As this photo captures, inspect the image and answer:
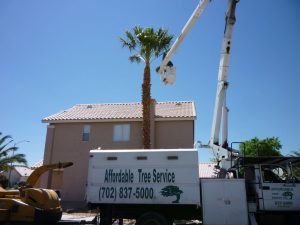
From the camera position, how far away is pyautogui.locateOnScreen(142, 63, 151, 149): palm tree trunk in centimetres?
2156

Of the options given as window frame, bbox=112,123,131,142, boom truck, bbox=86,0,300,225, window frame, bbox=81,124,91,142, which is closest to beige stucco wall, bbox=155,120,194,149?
window frame, bbox=112,123,131,142

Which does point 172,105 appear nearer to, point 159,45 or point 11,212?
point 159,45

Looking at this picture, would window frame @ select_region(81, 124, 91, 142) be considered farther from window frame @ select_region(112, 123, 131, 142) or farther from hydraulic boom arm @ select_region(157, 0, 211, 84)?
hydraulic boom arm @ select_region(157, 0, 211, 84)

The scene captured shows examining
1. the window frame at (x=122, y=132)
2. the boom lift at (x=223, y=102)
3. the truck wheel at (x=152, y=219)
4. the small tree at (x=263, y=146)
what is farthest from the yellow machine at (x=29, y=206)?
the small tree at (x=263, y=146)

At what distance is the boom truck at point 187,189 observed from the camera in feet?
33.7

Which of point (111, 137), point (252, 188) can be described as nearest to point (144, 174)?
point (252, 188)

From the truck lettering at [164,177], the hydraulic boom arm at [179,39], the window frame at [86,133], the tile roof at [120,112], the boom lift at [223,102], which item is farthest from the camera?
the window frame at [86,133]

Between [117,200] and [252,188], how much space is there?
4211mm

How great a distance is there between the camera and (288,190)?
34.4 ft

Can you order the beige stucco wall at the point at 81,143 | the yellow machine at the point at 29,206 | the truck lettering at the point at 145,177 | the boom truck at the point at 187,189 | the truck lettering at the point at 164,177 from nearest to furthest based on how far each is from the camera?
the boom truck at the point at 187,189 < the truck lettering at the point at 164,177 < the truck lettering at the point at 145,177 < the yellow machine at the point at 29,206 < the beige stucco wall at the point at 81,143

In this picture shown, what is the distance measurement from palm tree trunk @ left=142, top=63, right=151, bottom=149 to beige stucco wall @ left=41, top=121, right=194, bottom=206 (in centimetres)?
331

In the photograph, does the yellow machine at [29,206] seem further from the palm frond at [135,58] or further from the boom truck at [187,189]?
the palm frond at [135,58]

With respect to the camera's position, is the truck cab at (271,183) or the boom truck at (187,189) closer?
the boom truck at (187,189)

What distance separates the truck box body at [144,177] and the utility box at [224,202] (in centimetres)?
32
